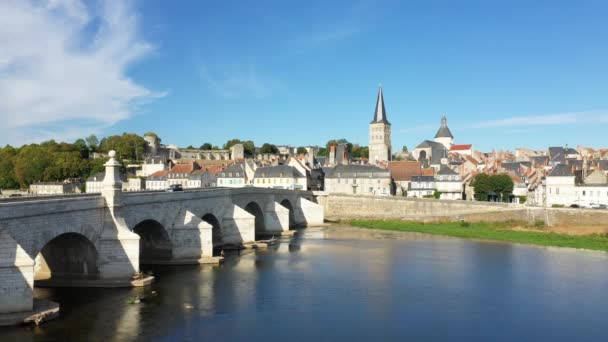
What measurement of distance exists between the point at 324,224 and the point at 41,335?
112 feet

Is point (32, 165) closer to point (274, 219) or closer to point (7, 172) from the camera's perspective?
point (7, 172)

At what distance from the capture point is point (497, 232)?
127 feet

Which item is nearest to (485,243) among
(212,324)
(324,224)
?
(324,224)

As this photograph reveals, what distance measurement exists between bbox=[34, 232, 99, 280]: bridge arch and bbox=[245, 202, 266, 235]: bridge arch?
19.7m

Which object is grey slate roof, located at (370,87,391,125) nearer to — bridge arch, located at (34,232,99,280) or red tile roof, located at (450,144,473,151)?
red tile roof, located at (450,144,473,151)

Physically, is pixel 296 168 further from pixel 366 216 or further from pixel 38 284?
pixel 38 284

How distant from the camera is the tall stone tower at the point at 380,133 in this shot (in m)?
81.4

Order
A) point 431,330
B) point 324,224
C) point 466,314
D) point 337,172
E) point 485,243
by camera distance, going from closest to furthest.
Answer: point 431,330 < point 466,314 < point 485,243 < point 324,224 < point 337,172

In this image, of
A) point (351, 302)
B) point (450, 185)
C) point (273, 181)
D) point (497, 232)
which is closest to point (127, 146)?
point (273, 181)

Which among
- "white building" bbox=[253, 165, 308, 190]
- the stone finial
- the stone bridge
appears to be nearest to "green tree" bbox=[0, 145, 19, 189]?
"white building" bbox=[253, 165, 308, 190]

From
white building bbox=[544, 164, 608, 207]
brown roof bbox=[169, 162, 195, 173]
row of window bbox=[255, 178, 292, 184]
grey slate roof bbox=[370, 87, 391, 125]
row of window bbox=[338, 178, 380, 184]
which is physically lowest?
white building bbox=[544, 164, 608, 207]

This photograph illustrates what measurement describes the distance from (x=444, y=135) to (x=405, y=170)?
52.8 metres

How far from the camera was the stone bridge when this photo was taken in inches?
602

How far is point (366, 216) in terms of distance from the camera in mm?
49375
